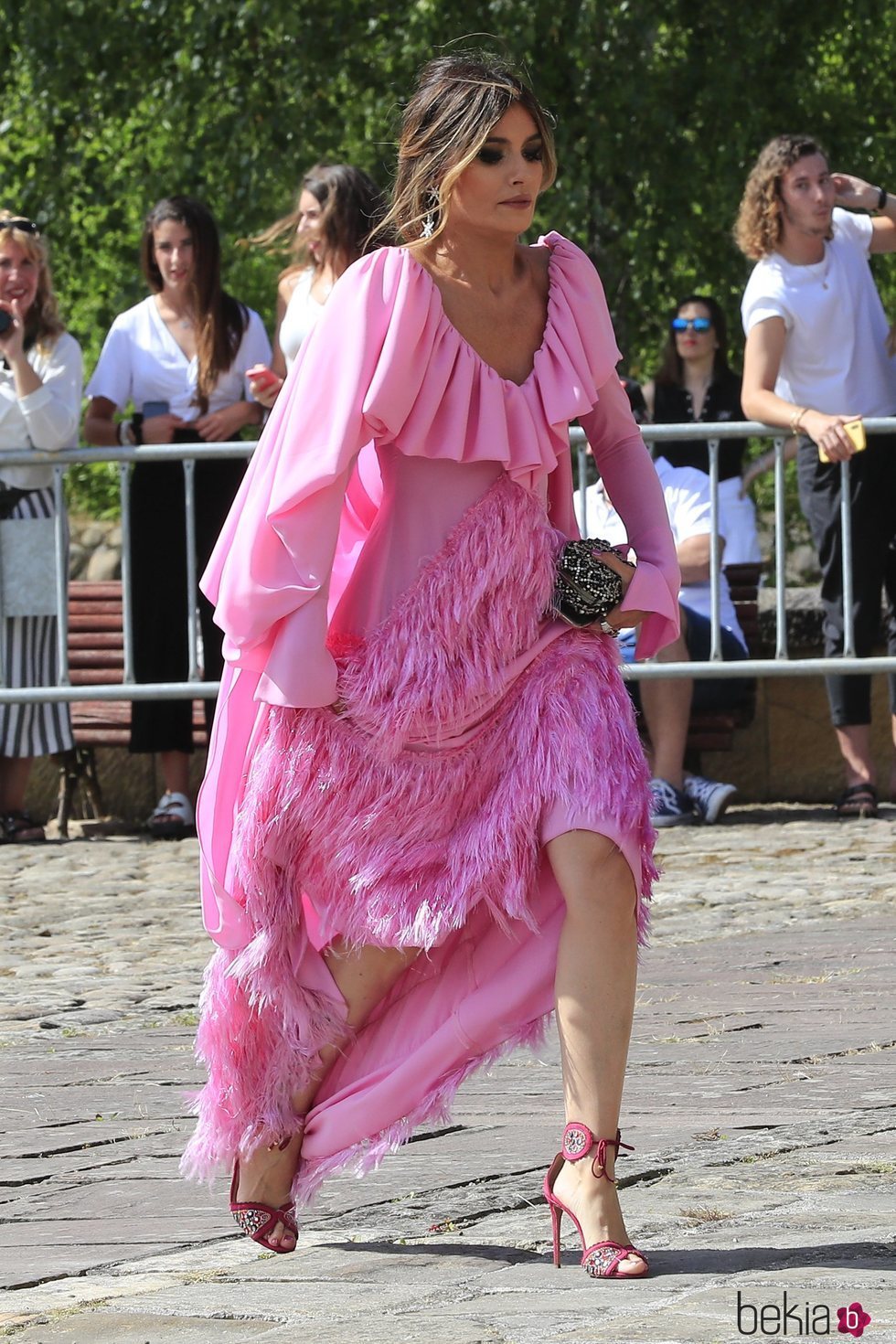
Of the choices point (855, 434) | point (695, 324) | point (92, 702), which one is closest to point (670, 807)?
point (855, 434)

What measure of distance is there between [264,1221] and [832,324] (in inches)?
223

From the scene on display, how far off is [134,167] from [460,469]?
15.3m

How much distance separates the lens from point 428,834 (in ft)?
11.7

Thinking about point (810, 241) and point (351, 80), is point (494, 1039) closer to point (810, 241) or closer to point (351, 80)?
point (810, 241)

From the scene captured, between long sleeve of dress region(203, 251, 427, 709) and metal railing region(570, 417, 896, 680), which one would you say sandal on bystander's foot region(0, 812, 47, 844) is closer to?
metal railing region(570, 417, 896, 680)

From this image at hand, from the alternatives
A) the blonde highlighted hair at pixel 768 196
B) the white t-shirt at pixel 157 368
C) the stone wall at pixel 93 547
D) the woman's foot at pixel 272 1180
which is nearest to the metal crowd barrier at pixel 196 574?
the white t-shirt at pixel 157 368

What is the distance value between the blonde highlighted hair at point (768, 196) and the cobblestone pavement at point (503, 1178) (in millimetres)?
2875

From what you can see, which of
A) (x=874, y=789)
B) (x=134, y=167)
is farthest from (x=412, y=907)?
(x=134, y=167)

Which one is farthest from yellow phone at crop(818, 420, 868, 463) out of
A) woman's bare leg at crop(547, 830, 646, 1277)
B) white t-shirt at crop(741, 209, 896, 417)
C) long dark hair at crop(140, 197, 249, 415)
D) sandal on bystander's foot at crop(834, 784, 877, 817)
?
woman's bare leg at crop(547, 830, 646, 1277)

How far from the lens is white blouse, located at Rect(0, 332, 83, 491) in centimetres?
869

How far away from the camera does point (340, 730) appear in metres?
3.59

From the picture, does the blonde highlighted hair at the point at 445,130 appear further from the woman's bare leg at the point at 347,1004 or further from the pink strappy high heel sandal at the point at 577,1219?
the pink strappy high heel sandal at the point at 577,1219

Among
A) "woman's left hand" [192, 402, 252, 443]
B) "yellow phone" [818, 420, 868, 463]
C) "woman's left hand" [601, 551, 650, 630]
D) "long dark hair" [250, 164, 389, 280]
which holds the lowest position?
"woman's left hand" [601, 551, 650, 630]

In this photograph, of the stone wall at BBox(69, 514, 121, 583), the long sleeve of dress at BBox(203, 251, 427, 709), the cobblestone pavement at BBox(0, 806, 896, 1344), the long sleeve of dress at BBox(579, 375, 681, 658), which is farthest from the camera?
the stone wall at BBox(69, 514, 121, 583)
